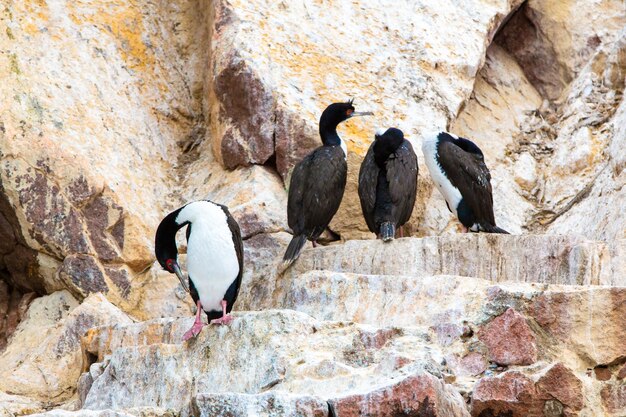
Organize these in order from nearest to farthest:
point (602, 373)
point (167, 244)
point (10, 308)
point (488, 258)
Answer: point (602, 373)
point (167, 244)
point (488, 258)
point (10, 308)

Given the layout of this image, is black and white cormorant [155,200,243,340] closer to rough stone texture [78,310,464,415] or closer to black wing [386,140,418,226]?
rough stone texture [78,310,464,415]

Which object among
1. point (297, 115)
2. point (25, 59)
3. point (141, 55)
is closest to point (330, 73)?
point (297, 115)

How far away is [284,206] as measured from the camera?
1322cm

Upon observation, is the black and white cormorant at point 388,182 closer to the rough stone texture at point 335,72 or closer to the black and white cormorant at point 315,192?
the black and white cormorant at point 315,192

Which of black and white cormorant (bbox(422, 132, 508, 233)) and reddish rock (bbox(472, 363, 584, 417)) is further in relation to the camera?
black and white cormorant (bbox(422, 132, 508, 233))

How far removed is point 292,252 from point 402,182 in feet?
4.24

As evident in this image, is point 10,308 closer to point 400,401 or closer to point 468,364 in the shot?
point 468,364

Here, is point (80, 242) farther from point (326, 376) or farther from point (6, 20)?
point (326, 376)

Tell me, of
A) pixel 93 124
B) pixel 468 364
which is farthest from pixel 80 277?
pixel 468 364

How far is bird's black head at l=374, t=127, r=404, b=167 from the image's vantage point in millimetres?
12312

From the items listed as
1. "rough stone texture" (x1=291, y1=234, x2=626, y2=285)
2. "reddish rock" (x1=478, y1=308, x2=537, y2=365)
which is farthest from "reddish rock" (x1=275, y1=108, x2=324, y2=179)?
"reddish rock" (x1=478, y1=308, x2=537, y2=365)

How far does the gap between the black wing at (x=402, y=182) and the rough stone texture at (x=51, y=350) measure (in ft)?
8.54

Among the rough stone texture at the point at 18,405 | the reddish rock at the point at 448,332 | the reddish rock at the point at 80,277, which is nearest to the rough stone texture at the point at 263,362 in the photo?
the reddish rock at the point at 448,332

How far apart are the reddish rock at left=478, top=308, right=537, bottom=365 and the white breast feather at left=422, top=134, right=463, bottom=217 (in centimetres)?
348
